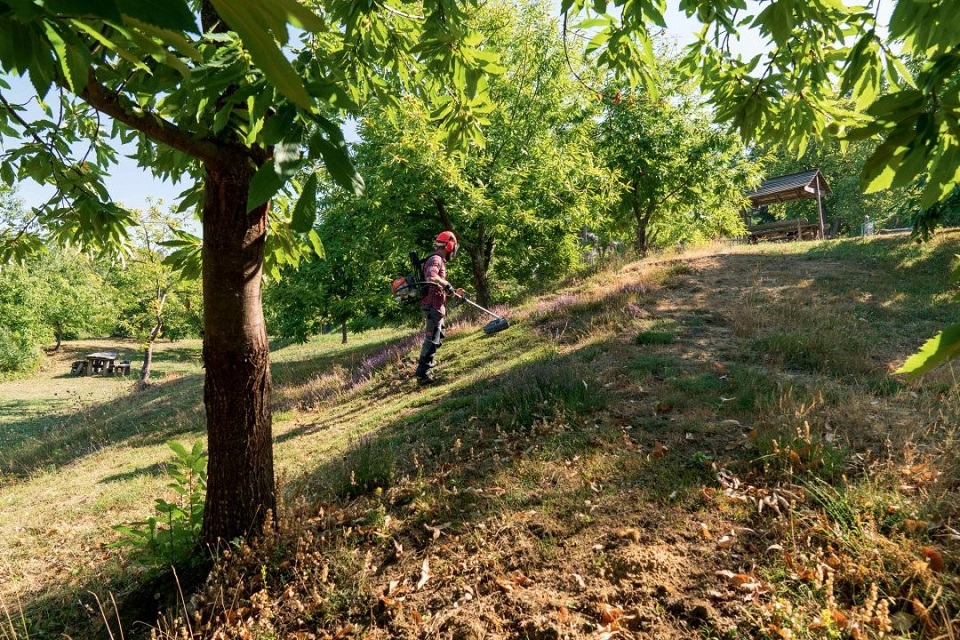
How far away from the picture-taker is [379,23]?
370 centimetres

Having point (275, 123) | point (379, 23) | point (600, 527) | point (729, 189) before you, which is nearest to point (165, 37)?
point (275, 123)

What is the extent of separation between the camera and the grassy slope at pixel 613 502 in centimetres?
262

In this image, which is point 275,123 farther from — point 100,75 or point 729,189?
point 729,189

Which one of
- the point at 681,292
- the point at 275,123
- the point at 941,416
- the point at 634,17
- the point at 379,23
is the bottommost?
the point at 941,416

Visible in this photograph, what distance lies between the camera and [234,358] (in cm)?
333

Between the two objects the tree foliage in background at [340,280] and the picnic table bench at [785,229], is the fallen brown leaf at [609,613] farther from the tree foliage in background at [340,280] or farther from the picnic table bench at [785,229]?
the picnic table bench at [785,229]

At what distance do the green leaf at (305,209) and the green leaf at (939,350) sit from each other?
1.47 metres

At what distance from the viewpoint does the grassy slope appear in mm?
2621

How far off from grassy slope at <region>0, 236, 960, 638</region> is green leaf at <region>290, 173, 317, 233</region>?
2.38 meters

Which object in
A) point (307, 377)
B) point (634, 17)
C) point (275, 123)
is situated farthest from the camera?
point (307, 377)

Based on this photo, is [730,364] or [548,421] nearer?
[548,421]

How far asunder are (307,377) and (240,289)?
1171 cm

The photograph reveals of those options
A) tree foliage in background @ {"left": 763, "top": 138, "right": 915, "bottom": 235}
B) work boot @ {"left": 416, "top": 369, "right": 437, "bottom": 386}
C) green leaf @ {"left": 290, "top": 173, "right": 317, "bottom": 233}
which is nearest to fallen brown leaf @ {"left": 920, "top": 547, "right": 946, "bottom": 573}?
green leaf @ {"left": 290, "top": 173, "right": 317, "bottom": 233}

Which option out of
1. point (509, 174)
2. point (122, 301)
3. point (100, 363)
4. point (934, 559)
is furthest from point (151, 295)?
point (934, 559)
